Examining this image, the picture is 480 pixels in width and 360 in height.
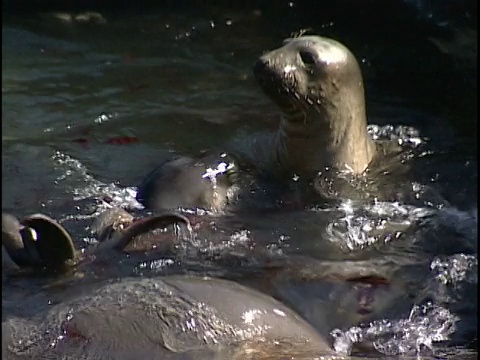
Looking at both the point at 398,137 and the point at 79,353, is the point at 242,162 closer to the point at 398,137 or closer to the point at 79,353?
the point at 398,137

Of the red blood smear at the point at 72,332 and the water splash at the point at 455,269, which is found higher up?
the red blood smear at the point at 72,332

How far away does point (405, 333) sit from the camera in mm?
3307

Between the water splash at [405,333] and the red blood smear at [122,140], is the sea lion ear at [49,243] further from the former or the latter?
the red blood smear at [122,140]

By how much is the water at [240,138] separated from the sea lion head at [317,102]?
0.39 metres

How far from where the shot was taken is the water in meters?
3.59

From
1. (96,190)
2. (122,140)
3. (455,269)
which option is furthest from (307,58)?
(122,140)

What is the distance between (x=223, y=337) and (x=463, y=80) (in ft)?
14.5

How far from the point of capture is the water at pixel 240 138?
11.8ft

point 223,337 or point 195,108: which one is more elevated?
point 223,337

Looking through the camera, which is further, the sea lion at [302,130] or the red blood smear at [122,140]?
the red blood smear at [122,140]

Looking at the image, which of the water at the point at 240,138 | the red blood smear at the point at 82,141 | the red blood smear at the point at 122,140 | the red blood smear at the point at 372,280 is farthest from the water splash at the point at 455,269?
the red blood smear at the point at 82,141

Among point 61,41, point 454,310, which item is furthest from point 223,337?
point 61,41

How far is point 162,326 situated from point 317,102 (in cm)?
245

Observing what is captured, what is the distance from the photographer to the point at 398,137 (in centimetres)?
585
